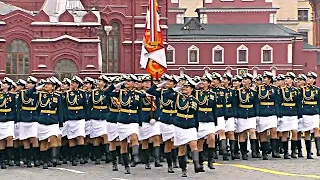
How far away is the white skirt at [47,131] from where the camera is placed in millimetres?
17281

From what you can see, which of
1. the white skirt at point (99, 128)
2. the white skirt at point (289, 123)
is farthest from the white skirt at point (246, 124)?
the white skirt at point (99, 128)

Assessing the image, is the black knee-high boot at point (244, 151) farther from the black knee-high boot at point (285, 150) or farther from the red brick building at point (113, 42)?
the red brick building at point (113, 42)

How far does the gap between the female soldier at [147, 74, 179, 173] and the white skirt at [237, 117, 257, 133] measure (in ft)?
8.19

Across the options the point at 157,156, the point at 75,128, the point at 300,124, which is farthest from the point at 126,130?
the point at 300,124

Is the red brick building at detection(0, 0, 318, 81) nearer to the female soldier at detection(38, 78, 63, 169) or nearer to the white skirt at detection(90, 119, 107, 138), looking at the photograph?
the white skirt at detection(90, 119, 107, 138)

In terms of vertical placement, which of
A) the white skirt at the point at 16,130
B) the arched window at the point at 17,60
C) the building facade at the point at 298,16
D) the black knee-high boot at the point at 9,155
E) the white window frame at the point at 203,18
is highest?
the building facade at the point at 298,16

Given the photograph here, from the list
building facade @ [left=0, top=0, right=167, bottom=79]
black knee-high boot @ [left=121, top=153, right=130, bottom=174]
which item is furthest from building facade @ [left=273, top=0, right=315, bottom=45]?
black knee-high boot @ [left=121, top=153, right=130, bottom=174]

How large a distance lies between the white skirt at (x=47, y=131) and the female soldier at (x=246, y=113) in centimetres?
405

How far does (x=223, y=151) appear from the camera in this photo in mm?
17812

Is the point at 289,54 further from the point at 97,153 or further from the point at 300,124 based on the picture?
the point at 97,153

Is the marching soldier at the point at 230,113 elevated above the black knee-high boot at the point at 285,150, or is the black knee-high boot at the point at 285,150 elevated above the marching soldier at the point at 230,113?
the marching soldier at the point at 230,113

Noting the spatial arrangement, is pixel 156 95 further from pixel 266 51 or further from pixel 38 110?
pixel 266 51

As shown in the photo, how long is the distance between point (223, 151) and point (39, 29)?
89.6ft

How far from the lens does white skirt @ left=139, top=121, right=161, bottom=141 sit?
16734mm
